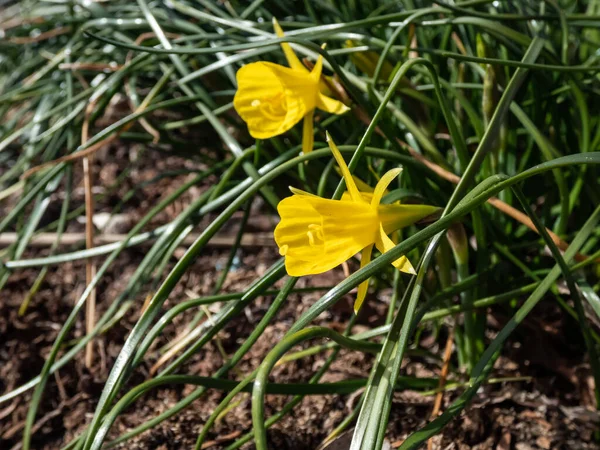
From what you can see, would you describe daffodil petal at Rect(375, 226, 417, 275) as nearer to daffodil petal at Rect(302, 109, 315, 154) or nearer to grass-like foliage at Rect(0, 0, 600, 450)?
grass-like foliage at Rect(0, 0, 600, 450)

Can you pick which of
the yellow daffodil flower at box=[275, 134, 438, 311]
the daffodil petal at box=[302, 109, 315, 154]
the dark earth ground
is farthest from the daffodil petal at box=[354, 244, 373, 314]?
the dark earth ground

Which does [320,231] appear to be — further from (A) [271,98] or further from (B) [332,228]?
(A) [271,98]

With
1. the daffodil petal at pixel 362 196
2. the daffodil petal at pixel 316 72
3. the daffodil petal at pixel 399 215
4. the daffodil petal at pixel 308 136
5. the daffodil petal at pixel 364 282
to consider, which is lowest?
the daffodil petal at pixel 364 282

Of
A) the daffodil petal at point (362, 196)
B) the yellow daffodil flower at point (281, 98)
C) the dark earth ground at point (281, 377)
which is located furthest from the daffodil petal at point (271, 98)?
the dark earth ground at point (281, 377)

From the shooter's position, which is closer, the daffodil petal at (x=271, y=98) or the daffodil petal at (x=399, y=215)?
the daffodil petal at (x=399, y=215)

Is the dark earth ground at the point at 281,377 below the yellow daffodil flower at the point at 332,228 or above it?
below

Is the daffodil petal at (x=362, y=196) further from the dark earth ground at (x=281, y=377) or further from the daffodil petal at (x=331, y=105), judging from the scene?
the dark earth ground at (x=281, y=377)
